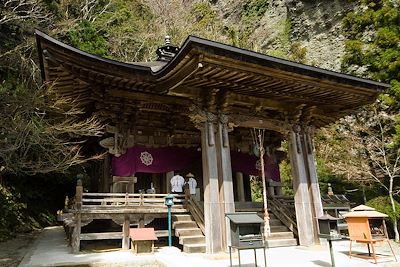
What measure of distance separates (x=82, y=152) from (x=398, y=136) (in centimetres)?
1550

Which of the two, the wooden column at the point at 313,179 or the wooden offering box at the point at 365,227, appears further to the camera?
the wooden column at the point at 313,179

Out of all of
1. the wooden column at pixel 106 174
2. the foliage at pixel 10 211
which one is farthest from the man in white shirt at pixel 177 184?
the foliage at pixel 10 211

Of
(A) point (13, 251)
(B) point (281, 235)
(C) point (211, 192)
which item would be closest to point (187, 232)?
(C) point (211, 192)

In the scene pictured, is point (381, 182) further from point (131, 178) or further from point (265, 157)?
point (131, 178)

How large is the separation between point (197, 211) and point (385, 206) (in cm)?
1141

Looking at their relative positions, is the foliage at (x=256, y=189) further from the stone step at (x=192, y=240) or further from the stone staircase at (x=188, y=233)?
the stone step at (x=192, y=240)

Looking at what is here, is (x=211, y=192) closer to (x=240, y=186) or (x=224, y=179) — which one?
(x=224, y=179)

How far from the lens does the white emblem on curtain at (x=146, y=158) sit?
1048 cm

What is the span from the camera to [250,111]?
Result: 9.41 meters

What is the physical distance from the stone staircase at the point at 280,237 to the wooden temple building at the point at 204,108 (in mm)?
283

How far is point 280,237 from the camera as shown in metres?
9.40

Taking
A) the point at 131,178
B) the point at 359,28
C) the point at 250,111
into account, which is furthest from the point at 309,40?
the point at 131,178

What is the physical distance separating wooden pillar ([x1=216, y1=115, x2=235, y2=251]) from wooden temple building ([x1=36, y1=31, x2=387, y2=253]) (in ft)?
0.08

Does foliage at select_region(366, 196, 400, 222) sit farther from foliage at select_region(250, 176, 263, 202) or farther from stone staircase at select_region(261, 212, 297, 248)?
foliage at select_region(250, 176, 263, 202)
